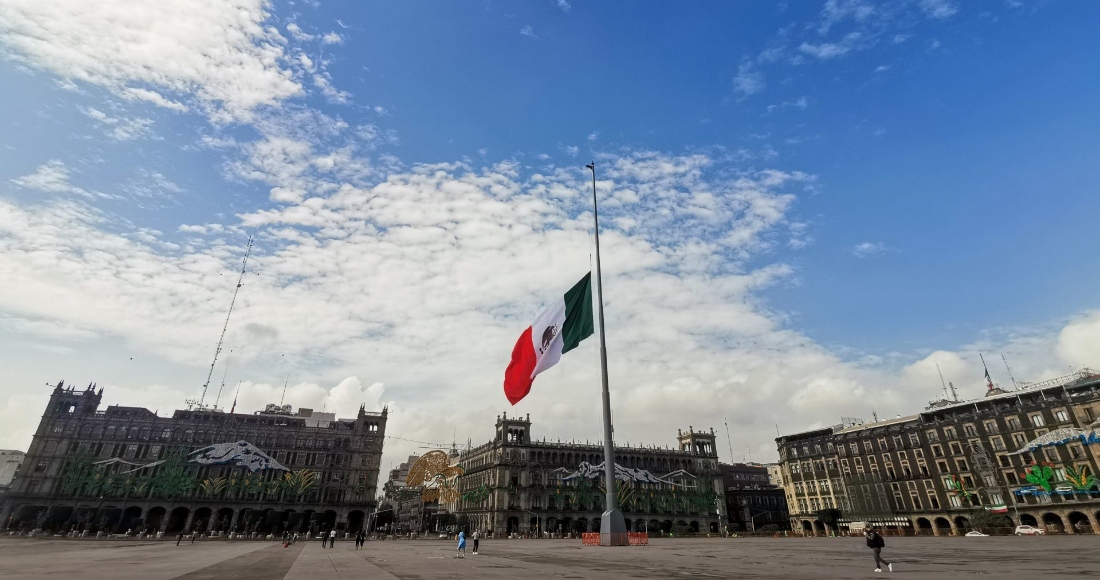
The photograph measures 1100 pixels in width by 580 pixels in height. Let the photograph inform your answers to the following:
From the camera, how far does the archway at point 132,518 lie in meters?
76.4

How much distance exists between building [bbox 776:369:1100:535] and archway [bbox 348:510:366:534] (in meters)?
75.5

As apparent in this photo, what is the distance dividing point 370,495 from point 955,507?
8811cm

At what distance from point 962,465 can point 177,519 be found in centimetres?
11845

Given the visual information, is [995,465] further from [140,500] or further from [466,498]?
[140,500]

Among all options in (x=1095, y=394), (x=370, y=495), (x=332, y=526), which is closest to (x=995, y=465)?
(x=1095, y=394)

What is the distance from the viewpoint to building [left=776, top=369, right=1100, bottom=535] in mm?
64562

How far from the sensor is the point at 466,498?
305 feet

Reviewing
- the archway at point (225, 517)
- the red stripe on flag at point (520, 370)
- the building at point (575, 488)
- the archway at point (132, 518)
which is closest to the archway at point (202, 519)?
the archway at point (225, 517)

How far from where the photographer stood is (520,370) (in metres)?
25.8

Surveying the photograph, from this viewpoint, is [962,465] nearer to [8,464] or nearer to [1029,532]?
[1029,532]

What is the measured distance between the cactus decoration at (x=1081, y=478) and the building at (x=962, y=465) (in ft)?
0.39

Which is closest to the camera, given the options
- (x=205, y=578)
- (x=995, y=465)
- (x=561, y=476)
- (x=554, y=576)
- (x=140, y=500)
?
(x=554, y=576)

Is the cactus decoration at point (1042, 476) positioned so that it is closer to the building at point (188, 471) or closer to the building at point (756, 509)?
the building at point (756, 509)

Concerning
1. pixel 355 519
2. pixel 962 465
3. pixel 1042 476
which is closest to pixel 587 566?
pixel 1042 476
